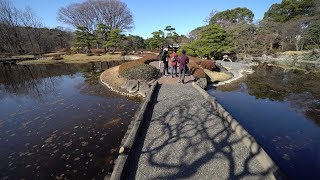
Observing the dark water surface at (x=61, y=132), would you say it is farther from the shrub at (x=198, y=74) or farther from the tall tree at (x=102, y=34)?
the tall tree at (x=102, y=34)

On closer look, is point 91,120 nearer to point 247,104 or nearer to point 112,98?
point 112,98

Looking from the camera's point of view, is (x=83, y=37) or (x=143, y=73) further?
(x=83, y=37)

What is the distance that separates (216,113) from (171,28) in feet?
165

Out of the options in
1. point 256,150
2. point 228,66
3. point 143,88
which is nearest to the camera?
point 256,150

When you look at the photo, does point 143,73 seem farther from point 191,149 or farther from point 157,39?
point 157,39

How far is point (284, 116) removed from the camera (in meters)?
10.5

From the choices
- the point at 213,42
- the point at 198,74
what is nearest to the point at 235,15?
the point at 213,42

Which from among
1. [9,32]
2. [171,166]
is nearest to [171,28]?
[9,32]

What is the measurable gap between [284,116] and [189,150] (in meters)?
6.94

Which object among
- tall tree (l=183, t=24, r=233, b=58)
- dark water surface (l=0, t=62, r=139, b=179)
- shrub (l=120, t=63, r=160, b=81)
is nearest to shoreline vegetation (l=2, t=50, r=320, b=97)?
shrub (l=120, t=63, r=160, b=81)

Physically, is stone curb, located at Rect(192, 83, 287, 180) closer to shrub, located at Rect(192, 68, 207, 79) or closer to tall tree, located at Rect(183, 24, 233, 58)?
shrub, located at Rect(192, 68, 207, 79)

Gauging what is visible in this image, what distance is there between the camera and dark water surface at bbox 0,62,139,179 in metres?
6.52

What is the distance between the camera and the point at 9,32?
2068 inches

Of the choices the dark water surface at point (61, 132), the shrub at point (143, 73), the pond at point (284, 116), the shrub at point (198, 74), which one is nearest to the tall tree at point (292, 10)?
the pond at point (284, 116)
